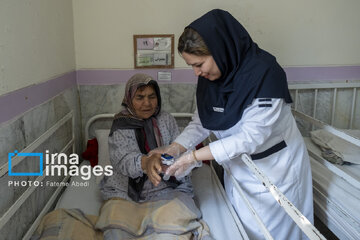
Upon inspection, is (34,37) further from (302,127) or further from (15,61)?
(302,127)

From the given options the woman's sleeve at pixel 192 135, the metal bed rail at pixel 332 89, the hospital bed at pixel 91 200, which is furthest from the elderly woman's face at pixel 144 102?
the metal bed rail at pixel 332 89

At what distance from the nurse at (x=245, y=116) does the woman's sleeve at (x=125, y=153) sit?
26 centimetres

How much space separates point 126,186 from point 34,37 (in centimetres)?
98

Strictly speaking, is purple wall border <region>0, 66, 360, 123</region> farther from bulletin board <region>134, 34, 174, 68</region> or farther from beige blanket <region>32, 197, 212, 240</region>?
beige blanket <region>32, 197, 212, 240</region>

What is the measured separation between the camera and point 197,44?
1.41 meters

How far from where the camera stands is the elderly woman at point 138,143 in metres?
1.97

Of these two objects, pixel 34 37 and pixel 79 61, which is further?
pixel 79 61

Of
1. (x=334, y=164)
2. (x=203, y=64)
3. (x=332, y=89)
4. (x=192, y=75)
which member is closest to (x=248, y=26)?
(x=192, y=75)

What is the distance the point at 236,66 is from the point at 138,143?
87 cm

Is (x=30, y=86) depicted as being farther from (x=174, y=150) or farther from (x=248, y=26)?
(x=248, y=26)

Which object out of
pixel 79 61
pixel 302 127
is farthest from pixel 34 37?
pixel 302 127

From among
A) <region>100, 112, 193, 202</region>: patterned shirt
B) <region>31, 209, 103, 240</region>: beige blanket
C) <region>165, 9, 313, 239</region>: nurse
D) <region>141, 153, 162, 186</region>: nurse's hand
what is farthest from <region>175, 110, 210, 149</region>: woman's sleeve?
<region>31, 209, 103, 240</region>: beige blanket

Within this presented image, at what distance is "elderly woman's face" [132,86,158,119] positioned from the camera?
2096 mm

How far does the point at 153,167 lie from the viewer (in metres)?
1.70
